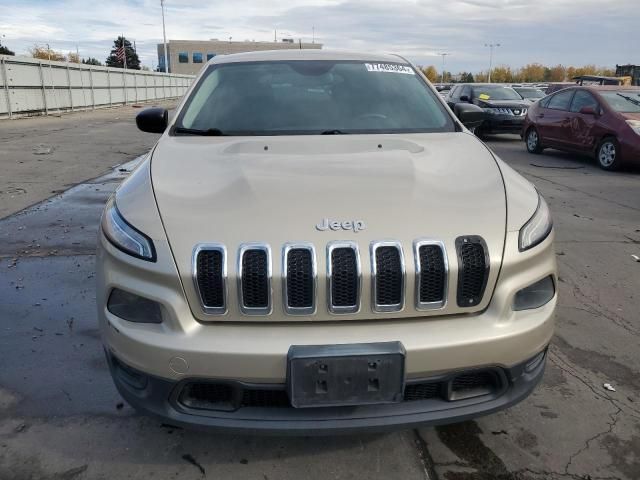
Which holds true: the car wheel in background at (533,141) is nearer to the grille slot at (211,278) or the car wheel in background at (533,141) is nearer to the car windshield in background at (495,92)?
the car windshield in background at (495,92)

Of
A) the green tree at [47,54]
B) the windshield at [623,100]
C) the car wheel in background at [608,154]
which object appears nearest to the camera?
the car wheel in background at [608,154]

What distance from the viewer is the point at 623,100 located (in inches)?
412

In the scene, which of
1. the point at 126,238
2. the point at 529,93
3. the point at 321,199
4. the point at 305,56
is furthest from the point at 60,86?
the point at 321,199

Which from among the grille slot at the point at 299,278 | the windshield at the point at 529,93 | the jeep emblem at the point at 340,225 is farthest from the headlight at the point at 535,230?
the windshield at the point at 529,93

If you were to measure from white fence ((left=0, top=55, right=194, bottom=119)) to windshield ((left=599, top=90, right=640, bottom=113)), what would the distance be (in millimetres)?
19016

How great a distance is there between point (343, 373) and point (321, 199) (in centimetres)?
71

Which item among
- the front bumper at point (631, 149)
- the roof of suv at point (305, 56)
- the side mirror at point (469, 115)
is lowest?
the front bumper at point (631, 149)

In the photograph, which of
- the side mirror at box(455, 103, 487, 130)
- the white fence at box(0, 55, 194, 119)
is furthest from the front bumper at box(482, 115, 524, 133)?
the white fence at box(0, 55, 194, 119)

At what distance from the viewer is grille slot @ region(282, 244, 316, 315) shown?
6.56ft

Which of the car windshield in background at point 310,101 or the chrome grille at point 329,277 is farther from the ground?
the car windshield in background at point 310,101

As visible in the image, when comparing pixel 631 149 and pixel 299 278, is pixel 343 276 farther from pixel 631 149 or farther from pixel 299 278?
pixel 631 149

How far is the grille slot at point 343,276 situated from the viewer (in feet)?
6.61

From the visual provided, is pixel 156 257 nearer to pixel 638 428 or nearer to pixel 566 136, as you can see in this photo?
pixel 638 428

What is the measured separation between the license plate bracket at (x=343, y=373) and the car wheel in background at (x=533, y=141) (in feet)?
38.7
